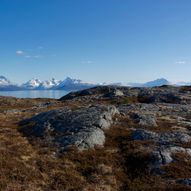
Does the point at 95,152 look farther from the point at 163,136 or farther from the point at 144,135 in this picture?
the point at 163,136

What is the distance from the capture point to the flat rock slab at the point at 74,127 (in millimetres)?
29875

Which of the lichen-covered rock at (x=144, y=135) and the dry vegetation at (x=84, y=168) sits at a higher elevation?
the lichen-covered rock at (x=144, y=135)

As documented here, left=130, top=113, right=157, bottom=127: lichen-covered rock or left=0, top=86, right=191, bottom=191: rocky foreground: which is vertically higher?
left=130, top=113, right=157, bottom=127: lichen-covered rock

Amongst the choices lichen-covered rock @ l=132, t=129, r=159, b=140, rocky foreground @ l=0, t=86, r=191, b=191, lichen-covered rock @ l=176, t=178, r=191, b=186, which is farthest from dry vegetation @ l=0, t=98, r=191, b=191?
lichen-covered rock @ l=132, t=129, r=159, b=140

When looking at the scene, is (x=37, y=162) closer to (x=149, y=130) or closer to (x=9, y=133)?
(x=9, y=133)

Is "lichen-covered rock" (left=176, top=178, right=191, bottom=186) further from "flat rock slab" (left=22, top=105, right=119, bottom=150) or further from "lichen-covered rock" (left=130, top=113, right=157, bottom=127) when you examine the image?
"lichen-covered rock" (left=130, top=113, right=157, bottom=127)

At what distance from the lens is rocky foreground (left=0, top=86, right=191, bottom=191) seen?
69.8 feet

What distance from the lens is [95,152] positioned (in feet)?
89.8

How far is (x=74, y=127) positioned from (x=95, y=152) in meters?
7.19

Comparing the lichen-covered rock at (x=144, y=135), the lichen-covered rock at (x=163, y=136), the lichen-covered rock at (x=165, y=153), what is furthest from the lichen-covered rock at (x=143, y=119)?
the lichen-covered rock at (x=165, y=153)

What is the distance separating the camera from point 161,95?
74.8m

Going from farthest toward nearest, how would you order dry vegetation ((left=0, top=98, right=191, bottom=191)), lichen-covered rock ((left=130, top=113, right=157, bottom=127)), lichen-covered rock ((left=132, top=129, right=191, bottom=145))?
lichen-covered rock ((left=130, top=113, right=157, bottom=127)) → lichen-covered rock ((left=132, top=129, right=191, bottom=145)) → dry vegetation ((left=0, top=98, right=191, bottom=191))

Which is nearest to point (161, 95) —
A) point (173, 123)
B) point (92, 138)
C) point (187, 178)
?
point (173, 123)

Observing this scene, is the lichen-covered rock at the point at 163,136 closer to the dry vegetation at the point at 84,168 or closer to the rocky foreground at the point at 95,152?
the rocky foreground at the point at 95,152
